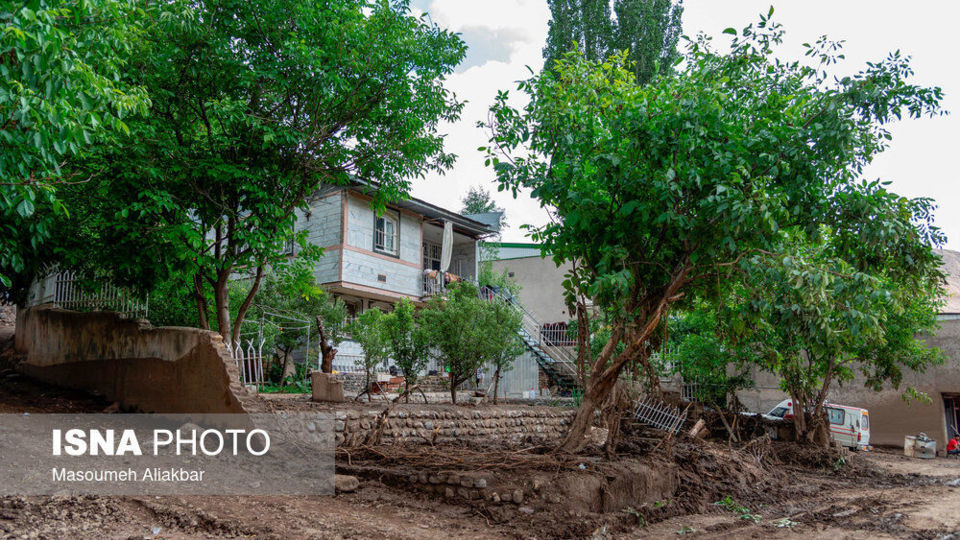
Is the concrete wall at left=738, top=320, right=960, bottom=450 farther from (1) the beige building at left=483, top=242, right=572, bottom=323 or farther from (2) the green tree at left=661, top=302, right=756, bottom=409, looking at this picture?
(1) the beige building at left=483, top=242, right=572, bottom=323

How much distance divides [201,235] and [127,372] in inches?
106

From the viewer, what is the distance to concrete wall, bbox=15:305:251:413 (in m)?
9.45

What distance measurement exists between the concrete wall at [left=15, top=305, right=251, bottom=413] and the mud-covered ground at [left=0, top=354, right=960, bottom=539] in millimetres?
463

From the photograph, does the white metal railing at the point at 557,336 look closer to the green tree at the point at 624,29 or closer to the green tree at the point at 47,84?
the green tree at the point at 624,29

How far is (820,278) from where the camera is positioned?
665cm

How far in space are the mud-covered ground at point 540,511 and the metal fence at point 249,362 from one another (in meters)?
2.25

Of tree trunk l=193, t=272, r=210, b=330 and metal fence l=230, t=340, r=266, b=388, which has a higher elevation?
tree trunk l=193, t=272, r=210, b=330

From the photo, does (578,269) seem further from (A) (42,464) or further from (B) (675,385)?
(B) (675,385)

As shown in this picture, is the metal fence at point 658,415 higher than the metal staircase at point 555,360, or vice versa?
the metal staircase at point 555,360

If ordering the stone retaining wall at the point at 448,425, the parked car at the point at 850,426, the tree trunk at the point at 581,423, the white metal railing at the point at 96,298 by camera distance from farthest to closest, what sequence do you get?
the parked car at the point at 850,426
the white metal railing at the point at 96,298
the stone retaining wall at the point at 448,425
the tree trunk at the point at 581,423

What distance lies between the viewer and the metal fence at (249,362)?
11.7 m

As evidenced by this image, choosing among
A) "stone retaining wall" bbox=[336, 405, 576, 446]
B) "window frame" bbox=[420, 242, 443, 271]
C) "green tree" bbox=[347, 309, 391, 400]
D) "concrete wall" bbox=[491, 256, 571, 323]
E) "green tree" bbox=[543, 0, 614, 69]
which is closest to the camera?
"stone retaining wall" bbox=[336, 405, 576, 446]

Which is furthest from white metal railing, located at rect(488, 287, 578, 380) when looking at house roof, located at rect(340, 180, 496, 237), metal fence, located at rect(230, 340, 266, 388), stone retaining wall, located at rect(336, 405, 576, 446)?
metal fence, located at rect(230, 340, 266, 388)

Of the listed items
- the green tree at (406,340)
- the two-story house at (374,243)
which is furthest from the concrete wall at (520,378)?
the green tree at (406,340)
